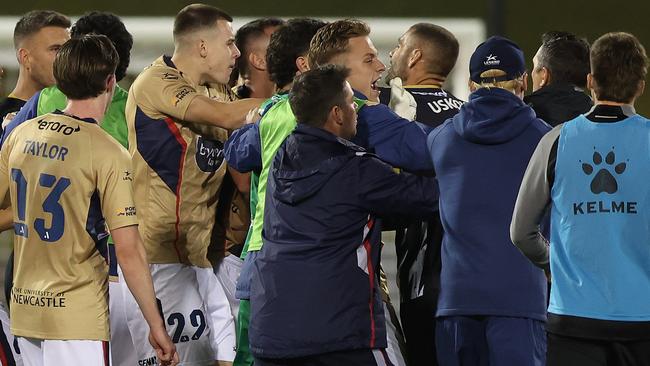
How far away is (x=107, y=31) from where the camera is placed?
6633mm

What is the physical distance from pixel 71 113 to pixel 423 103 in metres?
1.79

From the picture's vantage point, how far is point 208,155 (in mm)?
6387

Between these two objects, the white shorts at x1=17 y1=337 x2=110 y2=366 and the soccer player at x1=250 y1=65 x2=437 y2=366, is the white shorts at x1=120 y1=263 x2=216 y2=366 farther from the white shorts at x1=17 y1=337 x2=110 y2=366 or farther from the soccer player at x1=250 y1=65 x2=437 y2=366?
the soccer player at x1=250 y1=65 x2=437 y2=366

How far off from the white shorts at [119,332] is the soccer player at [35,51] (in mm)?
1238

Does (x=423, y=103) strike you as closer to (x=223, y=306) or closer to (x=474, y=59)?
(x=474, y=59)

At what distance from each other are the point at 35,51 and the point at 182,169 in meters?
1.19

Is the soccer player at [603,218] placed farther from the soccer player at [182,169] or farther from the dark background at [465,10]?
the dark background at [465,10]

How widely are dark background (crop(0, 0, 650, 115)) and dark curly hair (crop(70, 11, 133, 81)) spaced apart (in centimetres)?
931

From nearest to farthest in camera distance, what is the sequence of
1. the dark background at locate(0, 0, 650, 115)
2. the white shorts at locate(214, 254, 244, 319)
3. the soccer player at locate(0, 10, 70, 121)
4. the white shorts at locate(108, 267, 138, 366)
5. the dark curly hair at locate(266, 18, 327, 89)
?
the dark curly hair at locate(266, 18, 327, 89) < the white shorts at locate(108, 267, 138, 366) < the soccer player at locate(0, 10, 70, 121) < the white shorts at locate(214, 254, 244, 319) < the dark background at locate(0, 0, 650, 115)

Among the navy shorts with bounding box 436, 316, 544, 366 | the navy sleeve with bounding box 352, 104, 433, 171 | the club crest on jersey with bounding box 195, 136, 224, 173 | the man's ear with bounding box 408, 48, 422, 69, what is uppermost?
the man's ear with bounding box 408, 48, 422, 69

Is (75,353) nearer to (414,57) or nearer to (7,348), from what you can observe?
(7,348)

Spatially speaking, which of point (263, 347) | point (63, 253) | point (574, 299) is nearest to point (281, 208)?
point (263, 347)

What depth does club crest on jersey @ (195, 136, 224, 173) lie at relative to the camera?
636cm

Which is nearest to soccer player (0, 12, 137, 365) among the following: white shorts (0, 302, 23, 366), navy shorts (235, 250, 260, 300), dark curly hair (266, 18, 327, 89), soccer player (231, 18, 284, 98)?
white shorts (0, 302, 23, 366)
